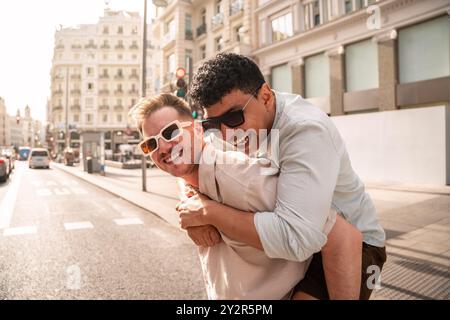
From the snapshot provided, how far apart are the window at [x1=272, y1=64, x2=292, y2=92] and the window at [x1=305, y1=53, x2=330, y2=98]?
3.58 ft

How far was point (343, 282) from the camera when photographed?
4.25 feet

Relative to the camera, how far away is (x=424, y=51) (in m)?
12.4

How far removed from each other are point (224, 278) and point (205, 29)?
86.7ft

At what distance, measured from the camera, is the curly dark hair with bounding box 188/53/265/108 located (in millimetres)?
1467

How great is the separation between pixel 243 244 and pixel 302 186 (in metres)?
0.33

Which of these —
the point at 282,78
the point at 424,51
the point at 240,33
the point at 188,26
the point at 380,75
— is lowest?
the point at 380,75

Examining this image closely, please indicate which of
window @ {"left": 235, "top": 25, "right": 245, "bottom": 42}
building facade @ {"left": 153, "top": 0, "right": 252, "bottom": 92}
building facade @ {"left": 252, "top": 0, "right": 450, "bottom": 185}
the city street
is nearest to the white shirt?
the city street

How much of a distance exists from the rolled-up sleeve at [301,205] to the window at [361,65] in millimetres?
14693

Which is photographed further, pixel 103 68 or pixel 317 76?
pixel 103 68

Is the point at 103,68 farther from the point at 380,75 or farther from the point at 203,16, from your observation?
the point at 380,75

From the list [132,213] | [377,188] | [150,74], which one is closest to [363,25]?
[377,188]

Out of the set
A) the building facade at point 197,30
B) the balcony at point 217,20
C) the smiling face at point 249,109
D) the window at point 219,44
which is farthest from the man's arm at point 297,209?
the balcony at point 217,20

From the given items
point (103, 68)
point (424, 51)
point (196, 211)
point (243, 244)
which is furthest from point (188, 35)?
point (103, 68)

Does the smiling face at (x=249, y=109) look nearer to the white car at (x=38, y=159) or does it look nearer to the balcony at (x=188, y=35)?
the balcony at (x=188, y=35)
